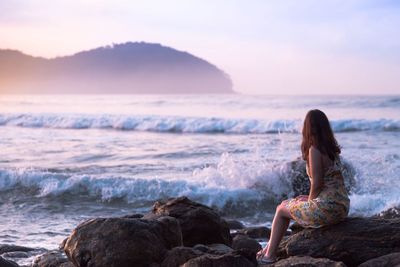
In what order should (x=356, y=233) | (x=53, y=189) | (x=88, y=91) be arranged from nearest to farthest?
(x=356, y=233) → (x=53, y=189) → (x=88, y=91)

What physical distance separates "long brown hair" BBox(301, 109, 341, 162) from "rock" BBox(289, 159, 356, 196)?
7.57 metres

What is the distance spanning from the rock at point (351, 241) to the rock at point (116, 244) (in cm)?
133

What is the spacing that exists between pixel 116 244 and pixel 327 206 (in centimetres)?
205

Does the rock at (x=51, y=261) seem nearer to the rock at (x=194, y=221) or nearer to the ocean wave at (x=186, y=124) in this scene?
the rock at (x=194, y=221)

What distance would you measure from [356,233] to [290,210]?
672 mm

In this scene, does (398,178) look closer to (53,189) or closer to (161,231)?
(53,189)

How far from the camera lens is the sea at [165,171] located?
1249 cm

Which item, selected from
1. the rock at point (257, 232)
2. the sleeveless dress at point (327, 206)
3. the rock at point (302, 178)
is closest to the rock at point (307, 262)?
the sleeveless dress at point (327, 206)

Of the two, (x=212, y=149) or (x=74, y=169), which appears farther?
(x=212, y=149)

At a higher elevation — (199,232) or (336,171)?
(336,171)

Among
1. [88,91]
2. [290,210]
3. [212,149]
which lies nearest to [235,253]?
[290,210]

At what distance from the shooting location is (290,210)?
6.43 meters

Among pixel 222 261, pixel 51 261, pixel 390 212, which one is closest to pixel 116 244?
pixel 222 261

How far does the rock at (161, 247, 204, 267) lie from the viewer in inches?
236
